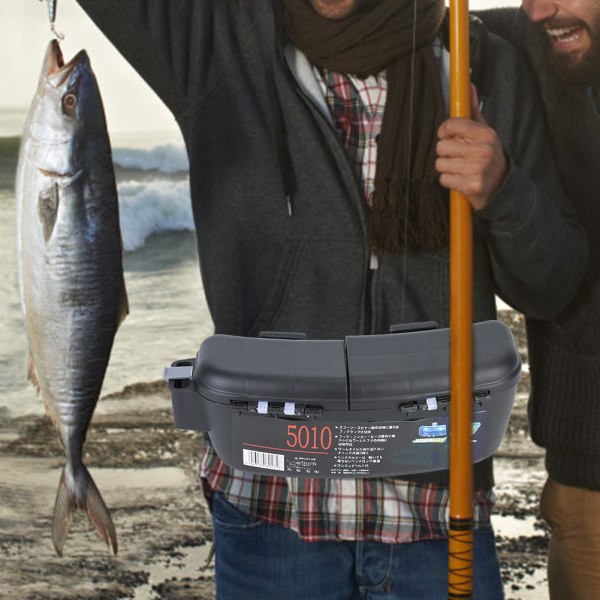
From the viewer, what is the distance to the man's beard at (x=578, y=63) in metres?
1.44

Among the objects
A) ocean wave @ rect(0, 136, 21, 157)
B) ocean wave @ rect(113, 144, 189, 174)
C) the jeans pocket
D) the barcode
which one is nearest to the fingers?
the barcode

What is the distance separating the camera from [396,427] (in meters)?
1.12

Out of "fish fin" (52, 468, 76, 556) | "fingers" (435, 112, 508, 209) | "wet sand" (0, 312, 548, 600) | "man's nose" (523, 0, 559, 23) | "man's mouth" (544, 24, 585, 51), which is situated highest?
"man's nose" (523, 0, 559, 23)

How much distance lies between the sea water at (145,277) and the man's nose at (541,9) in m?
0.59

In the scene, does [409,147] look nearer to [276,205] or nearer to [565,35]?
[276,205]

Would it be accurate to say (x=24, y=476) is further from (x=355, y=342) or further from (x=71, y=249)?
(x=355, y=342)

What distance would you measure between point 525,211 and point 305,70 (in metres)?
0.33

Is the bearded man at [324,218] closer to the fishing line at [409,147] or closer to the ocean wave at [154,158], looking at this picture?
the fishing line at [409,147]

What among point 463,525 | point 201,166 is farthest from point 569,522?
point 201,166

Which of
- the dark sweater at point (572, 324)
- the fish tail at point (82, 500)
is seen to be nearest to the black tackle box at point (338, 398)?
the fish tail at point (82, 500)

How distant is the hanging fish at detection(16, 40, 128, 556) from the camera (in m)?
1.16

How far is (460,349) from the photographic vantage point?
43.4 inches

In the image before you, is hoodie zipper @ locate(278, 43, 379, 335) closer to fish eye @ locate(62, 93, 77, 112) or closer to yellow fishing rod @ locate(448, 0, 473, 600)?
yellow fishing rod @ locate(448, 0, 473, 600)

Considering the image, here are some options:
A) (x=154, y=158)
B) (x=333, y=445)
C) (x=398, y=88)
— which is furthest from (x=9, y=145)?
(x=333, y=445)
